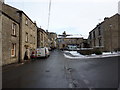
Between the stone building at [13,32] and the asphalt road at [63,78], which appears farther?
the stone building at [13,32]

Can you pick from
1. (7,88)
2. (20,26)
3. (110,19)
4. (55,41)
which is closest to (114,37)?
(110,19)

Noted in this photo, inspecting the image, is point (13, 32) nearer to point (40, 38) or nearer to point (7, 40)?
point (7, 40)

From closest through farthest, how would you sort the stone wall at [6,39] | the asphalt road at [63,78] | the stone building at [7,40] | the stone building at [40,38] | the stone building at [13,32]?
the asphalt road at [63,78] → the stone building at [7,40] → the stone wall at [6,39] → the stone building at [13,32] → the stone building at [40,38]

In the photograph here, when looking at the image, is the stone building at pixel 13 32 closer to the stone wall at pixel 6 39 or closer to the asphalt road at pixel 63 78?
the stone wall at pixel 6 39

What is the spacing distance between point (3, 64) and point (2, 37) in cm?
292

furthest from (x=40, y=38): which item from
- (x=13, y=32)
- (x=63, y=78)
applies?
(x=63, y=78)

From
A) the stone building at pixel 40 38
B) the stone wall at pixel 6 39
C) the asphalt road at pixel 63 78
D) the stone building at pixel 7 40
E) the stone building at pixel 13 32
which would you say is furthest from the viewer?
the stone building at pixel 40 38

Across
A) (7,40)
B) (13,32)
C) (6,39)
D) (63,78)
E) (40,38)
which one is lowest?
(63,78)

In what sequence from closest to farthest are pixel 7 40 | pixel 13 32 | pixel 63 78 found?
pixel 63 78
pixel 7 40
pixel 13 32

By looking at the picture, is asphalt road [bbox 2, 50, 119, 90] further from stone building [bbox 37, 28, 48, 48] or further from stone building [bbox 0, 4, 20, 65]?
stone building [bbox 37, 28, 48, 48]

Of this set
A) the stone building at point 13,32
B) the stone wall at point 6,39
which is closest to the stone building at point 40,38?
the stone building at point 13,32

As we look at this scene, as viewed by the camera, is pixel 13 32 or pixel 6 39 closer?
pixel 6 39

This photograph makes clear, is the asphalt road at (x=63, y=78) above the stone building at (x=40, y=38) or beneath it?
beneath

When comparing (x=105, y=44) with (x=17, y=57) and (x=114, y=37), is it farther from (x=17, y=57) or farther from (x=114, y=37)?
(x=17, y=57)
